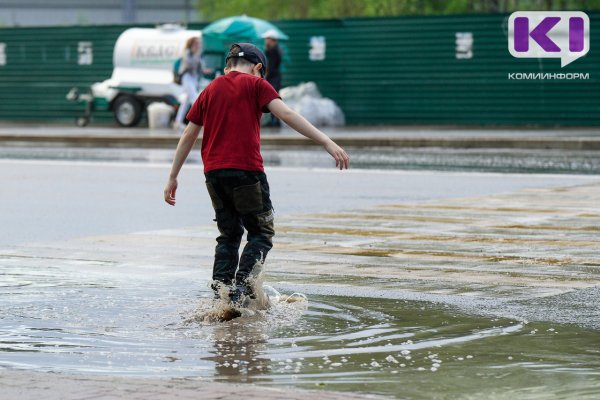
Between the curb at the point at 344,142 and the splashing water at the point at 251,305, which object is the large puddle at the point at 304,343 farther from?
the curb at the point at 344,142

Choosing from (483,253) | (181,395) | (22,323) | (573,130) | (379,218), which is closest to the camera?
(181,395)

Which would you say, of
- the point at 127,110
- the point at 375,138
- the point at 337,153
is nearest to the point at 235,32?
the point at 127,110

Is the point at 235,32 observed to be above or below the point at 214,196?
below

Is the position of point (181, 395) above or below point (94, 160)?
above

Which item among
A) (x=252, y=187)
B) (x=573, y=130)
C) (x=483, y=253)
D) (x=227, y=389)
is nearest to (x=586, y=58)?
(x=573, y=130)

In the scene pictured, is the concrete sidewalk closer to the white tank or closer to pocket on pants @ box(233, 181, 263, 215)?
the white tank

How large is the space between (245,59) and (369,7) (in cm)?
4463

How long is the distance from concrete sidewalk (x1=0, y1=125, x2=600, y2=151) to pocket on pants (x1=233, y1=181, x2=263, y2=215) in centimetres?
1776

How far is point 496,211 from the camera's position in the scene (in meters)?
14.4

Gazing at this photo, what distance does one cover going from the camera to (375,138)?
27375mm

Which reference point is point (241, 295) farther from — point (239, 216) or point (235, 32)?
point (235, 32)

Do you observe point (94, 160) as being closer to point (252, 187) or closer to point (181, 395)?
point (252, 187)

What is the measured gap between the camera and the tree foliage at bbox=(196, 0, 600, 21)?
168 feet

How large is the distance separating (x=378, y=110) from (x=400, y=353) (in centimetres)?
2577
